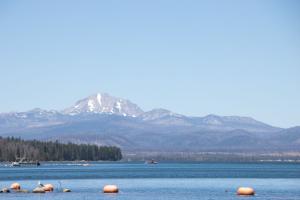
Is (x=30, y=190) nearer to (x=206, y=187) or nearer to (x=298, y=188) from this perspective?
(x=206, y=187)

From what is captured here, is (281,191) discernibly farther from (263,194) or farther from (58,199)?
(58,199)

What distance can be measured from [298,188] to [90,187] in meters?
27.0

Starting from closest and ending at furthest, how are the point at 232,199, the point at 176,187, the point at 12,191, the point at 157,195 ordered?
1. the point at 232,199
2. the point at 157,195
3. the point at 12,191
4. the point at 176,187

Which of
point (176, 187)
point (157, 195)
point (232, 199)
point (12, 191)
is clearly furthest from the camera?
point (176, 187)

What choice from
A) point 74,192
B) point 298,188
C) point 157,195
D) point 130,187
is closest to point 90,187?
point 130,187

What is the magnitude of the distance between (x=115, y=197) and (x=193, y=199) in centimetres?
856

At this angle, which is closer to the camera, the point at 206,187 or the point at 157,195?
the point at 157,195

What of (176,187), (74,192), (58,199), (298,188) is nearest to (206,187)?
(176,187)

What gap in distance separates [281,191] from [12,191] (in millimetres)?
31713

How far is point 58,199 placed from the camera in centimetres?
8931

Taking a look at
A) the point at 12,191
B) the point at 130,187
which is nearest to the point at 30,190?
the point at 12,191

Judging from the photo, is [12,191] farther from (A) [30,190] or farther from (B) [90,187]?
(B) [90,187]

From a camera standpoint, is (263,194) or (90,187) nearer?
(263,194)

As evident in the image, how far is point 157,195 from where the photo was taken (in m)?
95.3
